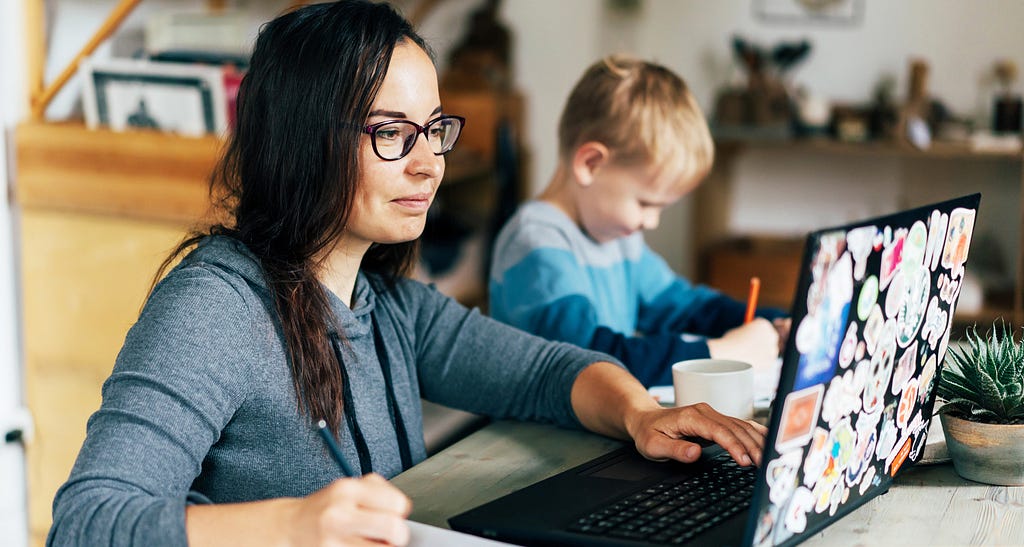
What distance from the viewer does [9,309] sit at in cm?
238

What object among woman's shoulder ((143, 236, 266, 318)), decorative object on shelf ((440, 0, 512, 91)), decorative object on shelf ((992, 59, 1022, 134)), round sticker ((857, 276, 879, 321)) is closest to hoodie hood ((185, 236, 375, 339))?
woman's shoulder ((143, 236, 266, 318))

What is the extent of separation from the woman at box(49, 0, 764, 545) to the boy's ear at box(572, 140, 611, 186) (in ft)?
1.59

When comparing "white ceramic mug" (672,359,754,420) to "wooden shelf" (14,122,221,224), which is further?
"wooden shelf" (14,122,221,224)

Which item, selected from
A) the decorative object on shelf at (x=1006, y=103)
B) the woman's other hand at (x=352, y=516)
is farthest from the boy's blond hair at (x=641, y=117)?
the decorative object on shelf at (x=1006, y=103)

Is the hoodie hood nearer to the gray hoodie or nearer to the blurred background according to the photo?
the gray hoodie

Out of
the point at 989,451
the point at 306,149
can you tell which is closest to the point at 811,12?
the point at 989,451

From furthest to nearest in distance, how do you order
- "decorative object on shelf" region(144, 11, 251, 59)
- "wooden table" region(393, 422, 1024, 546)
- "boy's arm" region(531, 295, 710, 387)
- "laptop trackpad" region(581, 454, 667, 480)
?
"decorative object on shelf" region(144, 11, 251, 59)
"boy's arm" region(531, 295, 710, 387)
"laptop trackpad" region(581, 454, 667, 480)
"wooden table" region(393, 422, 1024, 546)

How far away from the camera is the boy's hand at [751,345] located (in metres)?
1.51

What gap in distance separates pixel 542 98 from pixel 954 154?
51.0 inches

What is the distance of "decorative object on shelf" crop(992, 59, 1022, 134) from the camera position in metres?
3.49

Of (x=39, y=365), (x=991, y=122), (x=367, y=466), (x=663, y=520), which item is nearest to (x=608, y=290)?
(x=367, y=466)

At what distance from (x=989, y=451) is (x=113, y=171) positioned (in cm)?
181

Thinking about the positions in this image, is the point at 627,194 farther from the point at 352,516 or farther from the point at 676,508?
the point at 352,516

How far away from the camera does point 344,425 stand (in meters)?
1.11
